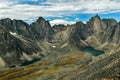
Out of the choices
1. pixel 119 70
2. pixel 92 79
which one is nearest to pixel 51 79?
pixel 92 79

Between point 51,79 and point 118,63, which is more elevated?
point 118,63

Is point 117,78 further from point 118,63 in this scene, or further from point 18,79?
point 18,79

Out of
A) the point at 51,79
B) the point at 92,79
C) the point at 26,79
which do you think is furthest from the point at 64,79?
the point at 26,79

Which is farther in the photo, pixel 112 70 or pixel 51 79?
pixel 51 79

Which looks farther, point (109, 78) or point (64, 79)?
point (64, 79)

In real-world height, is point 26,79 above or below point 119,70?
below

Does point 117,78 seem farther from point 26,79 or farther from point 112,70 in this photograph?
point 26,79

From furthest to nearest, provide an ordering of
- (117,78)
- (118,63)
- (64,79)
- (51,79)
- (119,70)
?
(51,79) → (64,79) → (118,63) → (119,70) → (117,78)

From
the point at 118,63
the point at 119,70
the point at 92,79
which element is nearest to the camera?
the point at 119,70

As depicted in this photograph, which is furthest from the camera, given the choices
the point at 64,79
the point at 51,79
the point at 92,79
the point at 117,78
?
the point at 51,79
